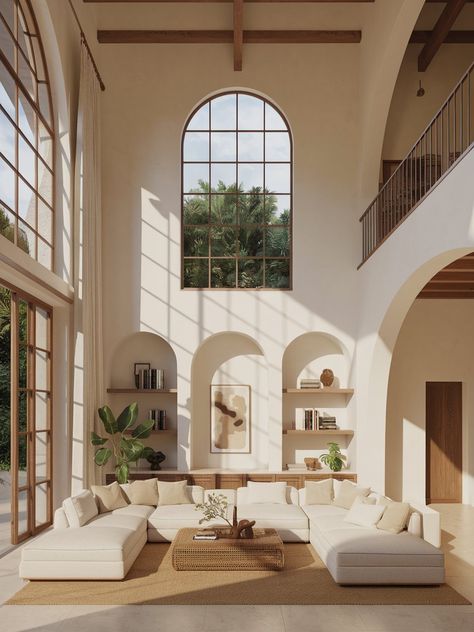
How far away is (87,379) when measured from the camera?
11.9 m

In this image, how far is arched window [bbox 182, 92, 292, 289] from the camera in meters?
13.9

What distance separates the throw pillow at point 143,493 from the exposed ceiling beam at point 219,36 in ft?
24.5

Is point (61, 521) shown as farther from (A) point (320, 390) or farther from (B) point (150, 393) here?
(A) point (320, 390)

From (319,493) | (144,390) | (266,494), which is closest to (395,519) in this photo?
(319,493)

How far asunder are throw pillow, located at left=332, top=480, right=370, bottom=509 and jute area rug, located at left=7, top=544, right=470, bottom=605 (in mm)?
1926

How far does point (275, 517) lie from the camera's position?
10156mm

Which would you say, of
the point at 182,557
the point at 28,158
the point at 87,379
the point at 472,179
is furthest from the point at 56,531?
the point at 472,179

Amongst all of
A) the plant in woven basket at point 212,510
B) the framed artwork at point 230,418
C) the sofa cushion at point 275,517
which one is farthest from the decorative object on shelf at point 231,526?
the framed artwork at point 230,418

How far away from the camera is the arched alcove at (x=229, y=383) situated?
13672mm

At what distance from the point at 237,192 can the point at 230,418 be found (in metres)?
3.94

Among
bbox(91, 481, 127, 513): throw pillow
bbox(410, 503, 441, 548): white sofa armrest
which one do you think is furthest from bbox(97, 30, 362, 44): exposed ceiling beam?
bbox(410, 503, 441, 548): white sofa armrest

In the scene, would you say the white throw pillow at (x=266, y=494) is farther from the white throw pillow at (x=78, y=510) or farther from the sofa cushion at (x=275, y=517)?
the white throw pillow at (x=78, y=510)

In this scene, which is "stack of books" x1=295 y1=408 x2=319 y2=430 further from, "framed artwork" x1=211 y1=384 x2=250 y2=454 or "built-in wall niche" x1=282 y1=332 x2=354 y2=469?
"framed artwork" x1=211 y1=384 x2=250 y2=454

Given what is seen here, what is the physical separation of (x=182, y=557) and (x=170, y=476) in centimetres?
431
